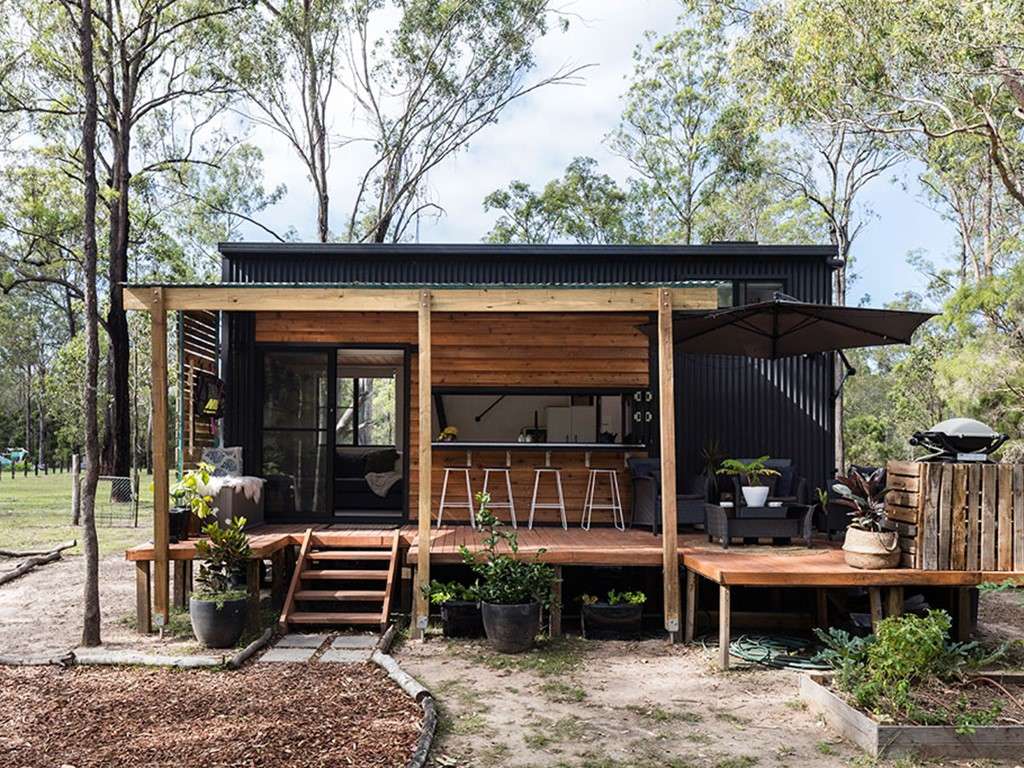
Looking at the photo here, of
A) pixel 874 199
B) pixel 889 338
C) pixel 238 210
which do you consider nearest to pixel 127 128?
pixel 238 210

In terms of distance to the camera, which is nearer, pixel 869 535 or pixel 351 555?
pixel 869 535

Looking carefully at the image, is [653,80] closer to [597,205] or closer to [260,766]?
[597,205]

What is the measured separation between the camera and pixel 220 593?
19.6ft

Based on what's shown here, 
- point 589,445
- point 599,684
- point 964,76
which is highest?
point 964,76

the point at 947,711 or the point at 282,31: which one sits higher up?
the point at 282,31

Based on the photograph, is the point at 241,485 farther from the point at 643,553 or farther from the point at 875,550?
the point at 875,550

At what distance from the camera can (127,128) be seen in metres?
18.3

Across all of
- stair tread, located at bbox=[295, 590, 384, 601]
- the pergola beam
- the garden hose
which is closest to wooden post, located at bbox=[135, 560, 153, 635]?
stair tread, located at bbox=[295, 590, 384, 601]

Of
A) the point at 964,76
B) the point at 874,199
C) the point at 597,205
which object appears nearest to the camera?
the point at 964,76

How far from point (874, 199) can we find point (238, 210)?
18.2 metres

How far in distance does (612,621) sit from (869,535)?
1857mm

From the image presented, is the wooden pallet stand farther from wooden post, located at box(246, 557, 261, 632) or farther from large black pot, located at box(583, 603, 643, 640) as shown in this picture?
wooden post, located at box(246, 557, 261, 632)

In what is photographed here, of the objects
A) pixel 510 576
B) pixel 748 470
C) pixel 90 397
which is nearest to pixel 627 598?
pixel 510 576

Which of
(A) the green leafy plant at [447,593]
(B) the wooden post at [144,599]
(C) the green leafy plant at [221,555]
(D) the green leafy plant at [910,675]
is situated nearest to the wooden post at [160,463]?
Answer: (B) the wooden post at [144,599]
